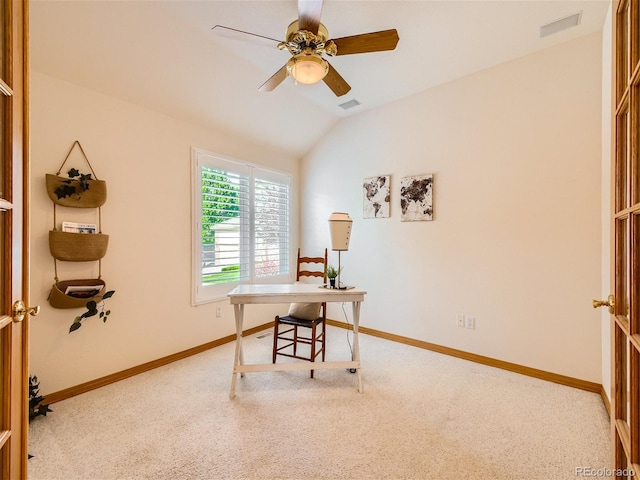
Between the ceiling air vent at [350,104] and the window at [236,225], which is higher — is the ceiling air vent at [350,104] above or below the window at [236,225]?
above

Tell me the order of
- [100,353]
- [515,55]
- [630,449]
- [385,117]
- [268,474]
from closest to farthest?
[630,449], [268,474], [100,353], [515,55], [385,117]

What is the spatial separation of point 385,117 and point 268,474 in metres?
3.50

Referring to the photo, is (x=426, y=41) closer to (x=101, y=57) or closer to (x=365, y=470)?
(x=101, y=57)

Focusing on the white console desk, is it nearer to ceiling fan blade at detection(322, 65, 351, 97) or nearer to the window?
the window

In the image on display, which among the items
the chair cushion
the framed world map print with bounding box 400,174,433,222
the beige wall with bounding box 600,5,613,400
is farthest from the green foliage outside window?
the beige wall with bounding box 600,5,613,400

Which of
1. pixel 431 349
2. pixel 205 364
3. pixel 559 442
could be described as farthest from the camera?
pixel 431 349

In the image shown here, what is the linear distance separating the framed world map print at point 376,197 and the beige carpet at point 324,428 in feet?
5.91

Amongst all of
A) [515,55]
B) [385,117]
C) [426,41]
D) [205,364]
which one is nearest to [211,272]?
[205,364]

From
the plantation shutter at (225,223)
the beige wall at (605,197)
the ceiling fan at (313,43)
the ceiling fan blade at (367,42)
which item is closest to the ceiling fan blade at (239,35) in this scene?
the ceiling fan at (313,43)

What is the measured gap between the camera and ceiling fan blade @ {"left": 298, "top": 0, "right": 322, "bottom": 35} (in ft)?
4.97

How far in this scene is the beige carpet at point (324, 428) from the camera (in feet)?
5.20

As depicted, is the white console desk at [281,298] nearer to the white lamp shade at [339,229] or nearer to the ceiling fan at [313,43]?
the white lamp shade at [339,229]

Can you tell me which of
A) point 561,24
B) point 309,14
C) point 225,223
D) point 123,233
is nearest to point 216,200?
point 225,223

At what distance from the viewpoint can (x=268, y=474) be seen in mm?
1540
